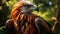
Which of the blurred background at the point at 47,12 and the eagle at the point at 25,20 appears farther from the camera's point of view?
the blurred background at the point at 47,12

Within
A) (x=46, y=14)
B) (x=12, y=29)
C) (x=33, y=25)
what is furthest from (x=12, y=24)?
(x=46, y=14)

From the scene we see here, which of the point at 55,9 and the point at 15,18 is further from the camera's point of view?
the point at 55,9

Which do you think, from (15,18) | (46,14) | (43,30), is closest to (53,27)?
(46,14)

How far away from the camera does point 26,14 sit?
4.75 m

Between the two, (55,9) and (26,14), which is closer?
(26,14)

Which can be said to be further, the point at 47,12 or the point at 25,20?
the point at 47,12

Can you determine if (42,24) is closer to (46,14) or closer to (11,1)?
(46,14)

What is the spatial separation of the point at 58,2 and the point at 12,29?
151 cm

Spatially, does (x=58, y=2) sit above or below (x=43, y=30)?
above

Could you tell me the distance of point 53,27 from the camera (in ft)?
18.7

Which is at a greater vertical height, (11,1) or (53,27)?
(11,1)

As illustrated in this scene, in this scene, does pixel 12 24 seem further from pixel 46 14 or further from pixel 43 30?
pixel 46 14

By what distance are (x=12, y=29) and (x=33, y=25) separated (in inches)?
15.8

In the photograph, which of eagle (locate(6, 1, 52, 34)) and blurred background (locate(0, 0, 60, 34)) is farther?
blurred background (locate(0, 0, 60, 34))
